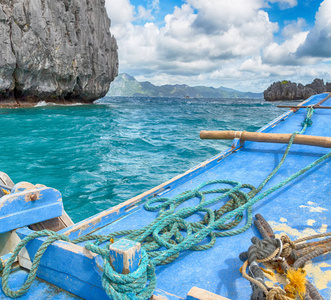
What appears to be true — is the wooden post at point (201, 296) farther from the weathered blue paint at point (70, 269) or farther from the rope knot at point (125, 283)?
the weathered blue paint at point (70, 269)

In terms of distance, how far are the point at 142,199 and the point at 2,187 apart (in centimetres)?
125

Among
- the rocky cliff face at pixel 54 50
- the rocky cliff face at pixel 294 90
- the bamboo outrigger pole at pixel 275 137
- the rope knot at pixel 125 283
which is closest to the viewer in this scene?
the rope knot at pixel 125 283

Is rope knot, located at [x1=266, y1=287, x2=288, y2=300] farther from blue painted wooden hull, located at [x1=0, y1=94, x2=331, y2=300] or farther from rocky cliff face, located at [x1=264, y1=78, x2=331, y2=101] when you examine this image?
rocky cliff face, located at [x1=264, y1=78, x2=331, y2=101]

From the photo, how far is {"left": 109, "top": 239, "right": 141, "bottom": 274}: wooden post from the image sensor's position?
113 cm

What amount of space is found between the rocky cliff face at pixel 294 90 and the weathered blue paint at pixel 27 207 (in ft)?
267

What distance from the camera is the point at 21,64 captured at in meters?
24.4

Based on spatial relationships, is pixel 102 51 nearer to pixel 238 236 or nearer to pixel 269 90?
pixel 238 236

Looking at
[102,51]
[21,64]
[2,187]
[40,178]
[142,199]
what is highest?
[102,51]

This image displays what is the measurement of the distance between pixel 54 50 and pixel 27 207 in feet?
98.7

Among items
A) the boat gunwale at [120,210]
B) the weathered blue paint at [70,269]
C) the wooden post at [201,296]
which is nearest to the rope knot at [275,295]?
the wooden post at [201,296]

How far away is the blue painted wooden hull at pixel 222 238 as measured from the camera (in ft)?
4.76

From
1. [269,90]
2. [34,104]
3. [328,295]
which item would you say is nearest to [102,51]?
[34,104]

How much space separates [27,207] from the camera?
1.85 m

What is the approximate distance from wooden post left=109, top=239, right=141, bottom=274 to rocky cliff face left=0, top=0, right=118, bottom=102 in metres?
26.6
